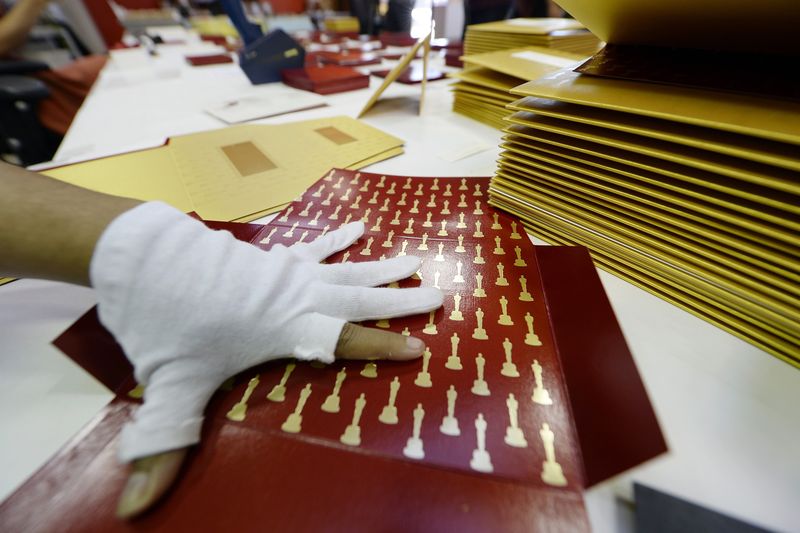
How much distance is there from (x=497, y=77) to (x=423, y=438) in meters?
1.07

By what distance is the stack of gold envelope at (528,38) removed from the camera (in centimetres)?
119

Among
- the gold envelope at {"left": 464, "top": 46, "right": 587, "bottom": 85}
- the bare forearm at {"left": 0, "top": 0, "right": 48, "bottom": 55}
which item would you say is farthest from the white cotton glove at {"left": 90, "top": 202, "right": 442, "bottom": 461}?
the bare forearm at {"left": 0, "top": 0, "right": 48, "bottom": 55}

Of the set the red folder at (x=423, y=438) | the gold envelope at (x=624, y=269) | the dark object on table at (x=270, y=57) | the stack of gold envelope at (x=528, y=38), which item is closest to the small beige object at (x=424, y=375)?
the red folder at (x=423, y=438)

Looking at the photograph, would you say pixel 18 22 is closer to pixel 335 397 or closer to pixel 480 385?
pixel 335 397

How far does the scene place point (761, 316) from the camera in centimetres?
38

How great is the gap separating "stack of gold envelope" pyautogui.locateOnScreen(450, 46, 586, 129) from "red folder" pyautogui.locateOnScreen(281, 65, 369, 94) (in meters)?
0.55

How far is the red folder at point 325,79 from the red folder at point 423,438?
4.14 feet

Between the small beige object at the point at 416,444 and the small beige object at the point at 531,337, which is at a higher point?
the small beige object at the point at 531,337

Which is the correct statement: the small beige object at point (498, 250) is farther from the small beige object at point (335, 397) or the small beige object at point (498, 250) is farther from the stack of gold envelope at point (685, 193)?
the small beige object at point (335, 397)

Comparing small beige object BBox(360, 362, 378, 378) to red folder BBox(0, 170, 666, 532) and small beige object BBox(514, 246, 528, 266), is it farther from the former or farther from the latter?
small beige object BBox(514, 246, 528, 266)

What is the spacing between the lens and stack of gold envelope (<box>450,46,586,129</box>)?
906 mm

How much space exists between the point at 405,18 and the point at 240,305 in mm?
3219

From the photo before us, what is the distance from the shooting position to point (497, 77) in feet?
3.30

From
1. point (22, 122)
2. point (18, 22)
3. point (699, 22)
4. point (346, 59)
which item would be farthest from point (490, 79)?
point (18, 22)
